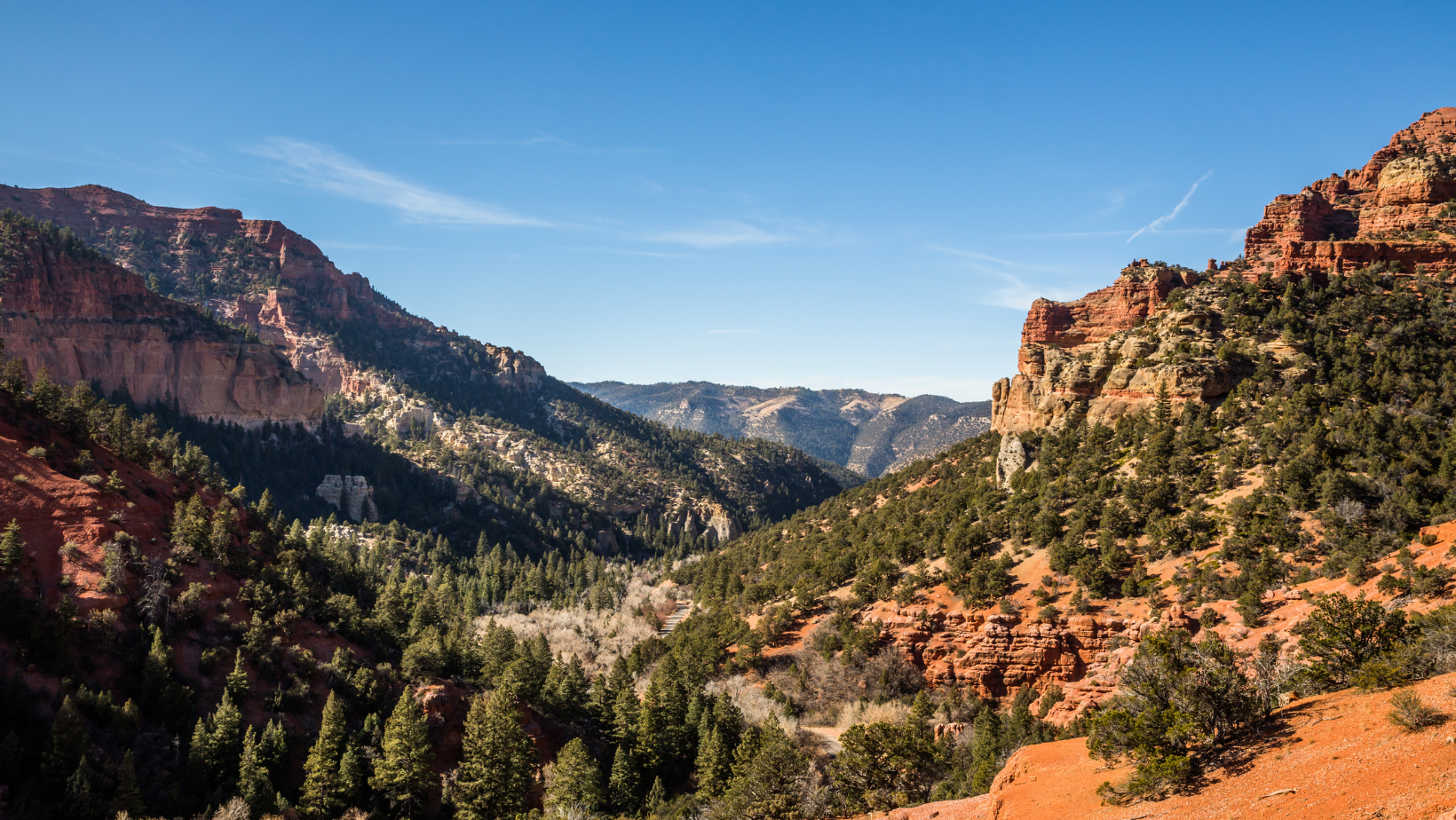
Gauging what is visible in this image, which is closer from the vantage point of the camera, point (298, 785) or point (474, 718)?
point (298, 785)

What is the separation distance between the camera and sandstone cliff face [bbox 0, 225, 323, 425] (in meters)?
121

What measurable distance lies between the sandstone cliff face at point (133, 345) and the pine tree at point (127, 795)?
124009 millimetres

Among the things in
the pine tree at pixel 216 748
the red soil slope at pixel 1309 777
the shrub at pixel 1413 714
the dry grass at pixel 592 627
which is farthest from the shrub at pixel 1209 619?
the pine tree at pixel 216 748

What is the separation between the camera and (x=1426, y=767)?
16891 millimetres

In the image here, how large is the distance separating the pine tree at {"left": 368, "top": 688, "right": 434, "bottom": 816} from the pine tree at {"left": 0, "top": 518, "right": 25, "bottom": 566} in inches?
836

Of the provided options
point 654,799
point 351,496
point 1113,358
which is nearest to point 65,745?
point 654,799

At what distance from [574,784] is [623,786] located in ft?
14.4

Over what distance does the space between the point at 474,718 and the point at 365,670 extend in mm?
8687

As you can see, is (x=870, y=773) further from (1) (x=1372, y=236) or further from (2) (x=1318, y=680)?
(1) (x=1372, y=236)

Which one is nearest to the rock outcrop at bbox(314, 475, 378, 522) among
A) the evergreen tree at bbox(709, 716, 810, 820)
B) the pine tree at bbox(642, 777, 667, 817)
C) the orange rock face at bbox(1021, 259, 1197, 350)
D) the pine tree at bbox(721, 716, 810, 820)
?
the pine tree at bbox(642, 777, 667, 817)

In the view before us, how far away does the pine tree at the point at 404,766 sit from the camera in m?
36.2

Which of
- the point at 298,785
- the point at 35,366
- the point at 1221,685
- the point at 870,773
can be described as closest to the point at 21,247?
the point at 35,366

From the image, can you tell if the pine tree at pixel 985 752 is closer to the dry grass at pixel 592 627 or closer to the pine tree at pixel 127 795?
the dry grass at pixel 592 627

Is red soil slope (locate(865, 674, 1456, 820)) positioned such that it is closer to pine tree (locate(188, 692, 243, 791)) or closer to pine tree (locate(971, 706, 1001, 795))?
pine tree (locate(971, 706, 1001, 795))
